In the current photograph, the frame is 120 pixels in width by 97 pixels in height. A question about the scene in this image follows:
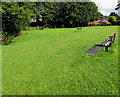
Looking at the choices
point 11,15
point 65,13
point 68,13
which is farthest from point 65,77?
point 65,13

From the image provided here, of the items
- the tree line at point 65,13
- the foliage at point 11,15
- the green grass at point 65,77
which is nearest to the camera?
the green grass at point 65,77

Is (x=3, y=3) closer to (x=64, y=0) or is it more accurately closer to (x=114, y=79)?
(x=114, y=79)

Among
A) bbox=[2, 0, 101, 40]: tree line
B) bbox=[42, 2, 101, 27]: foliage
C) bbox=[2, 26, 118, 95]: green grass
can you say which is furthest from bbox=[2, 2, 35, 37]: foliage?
bbox=[42, 2, 101, 27]: foliage

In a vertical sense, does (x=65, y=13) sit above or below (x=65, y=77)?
above

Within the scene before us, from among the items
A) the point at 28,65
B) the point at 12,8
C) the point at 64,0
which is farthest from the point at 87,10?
the point at 28,65

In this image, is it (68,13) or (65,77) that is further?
(68,13)

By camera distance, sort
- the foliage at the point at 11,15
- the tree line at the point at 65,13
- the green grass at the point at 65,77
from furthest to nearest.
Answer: the tree line at the point at 65,13 < the foliage at the point at 11,15 < the green grass at the point at 65,77

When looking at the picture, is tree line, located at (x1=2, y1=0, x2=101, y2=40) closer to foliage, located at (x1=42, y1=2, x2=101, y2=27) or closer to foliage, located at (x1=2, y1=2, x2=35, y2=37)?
foliage, located at (x1=42, y1=2, x2=101, y2=27)

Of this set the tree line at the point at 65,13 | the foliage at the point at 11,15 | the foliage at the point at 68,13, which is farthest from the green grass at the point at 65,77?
the foliage at the point at 68,13

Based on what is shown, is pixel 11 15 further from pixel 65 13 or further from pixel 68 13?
pixel 65 13

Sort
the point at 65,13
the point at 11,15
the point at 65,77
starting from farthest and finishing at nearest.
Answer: the point at 65,13 < the point at 11,15 < the point at 65,77

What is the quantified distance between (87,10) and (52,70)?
3757 cm

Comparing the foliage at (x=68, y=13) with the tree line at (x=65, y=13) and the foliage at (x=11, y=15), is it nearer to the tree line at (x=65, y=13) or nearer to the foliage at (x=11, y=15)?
the tree line at (x=65, y=13)

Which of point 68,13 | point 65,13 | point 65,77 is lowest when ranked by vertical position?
point 65,77
